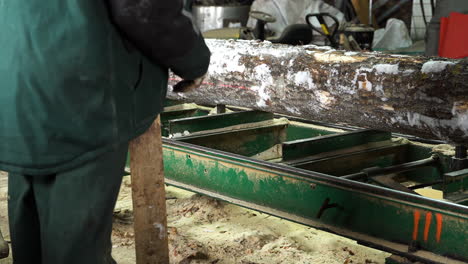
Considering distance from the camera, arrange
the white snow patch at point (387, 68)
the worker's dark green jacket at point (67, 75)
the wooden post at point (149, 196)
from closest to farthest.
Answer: the worker's dark green jacket at point (67, 75) → the wooden post at point (149, 196) → the white snow patch at point (387, 68)

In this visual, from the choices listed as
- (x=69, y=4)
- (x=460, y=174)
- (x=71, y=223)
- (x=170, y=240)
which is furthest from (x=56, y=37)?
(x=460, y=174)

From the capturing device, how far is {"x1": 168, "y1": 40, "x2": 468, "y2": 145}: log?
2.48m

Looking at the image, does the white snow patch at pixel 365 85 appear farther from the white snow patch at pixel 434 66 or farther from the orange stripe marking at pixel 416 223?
the orange stripe marking at pixel 416 223

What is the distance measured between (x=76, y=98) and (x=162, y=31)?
28 centimetres

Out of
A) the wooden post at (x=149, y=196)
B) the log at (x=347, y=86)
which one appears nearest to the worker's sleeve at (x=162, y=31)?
the wooden post at (x=149, y=196)

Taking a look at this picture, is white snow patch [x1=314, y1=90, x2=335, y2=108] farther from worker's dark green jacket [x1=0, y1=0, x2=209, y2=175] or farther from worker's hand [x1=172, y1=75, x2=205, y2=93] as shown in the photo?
worker's dark green jacket [x1=0, y1=0, x2=209, y2=175]

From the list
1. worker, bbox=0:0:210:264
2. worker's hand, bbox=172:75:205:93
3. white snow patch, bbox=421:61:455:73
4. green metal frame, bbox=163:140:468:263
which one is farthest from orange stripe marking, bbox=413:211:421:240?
worker, bbox=0:0:210:264

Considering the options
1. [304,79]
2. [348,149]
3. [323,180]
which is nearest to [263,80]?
[304,79]

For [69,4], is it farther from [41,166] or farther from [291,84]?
[291,84]

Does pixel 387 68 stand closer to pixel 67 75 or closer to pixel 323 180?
pixel 323 180

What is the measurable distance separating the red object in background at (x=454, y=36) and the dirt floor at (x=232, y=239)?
3448 mm

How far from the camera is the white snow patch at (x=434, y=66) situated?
2506mm

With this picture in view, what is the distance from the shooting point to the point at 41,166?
157 centimetres

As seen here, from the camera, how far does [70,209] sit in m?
1.61
